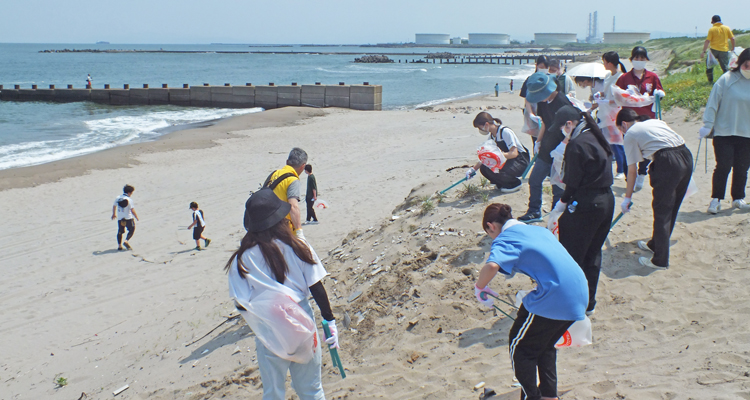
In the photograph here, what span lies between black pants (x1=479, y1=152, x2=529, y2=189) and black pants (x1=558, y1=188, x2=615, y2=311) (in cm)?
294

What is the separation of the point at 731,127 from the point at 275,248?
17.5 ft

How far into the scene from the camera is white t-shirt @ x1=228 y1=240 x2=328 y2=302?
3002 mm

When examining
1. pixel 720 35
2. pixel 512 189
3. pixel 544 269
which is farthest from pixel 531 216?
pixel 720 35

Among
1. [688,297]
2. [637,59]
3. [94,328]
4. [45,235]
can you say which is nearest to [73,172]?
[45,235]

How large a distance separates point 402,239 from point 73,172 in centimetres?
1198

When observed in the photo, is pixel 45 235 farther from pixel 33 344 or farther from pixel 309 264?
pixel 309 264

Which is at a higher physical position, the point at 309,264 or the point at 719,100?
the point at 719,100

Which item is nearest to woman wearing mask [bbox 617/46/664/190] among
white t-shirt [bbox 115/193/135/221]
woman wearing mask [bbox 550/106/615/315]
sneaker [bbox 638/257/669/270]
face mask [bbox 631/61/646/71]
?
face mask [bbox 631/61/646/71]

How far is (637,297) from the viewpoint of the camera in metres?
4.71

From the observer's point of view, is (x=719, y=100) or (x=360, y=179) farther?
(x=360, y=179)

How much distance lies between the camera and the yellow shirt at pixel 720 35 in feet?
38.2

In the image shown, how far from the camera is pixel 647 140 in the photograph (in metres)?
4.79

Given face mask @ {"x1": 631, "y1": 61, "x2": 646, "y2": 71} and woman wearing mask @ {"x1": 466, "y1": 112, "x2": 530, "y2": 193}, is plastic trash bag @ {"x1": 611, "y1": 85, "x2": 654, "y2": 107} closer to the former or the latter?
face mask @ {"x1": 631, "y1": 61, "x2": 646, "y2": 71}

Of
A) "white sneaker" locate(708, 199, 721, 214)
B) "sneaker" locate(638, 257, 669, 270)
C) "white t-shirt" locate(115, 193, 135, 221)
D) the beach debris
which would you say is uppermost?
"white sneaker" locate(708, 199, 721, 214)
